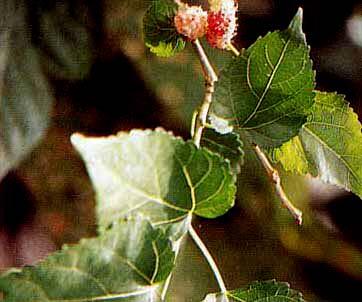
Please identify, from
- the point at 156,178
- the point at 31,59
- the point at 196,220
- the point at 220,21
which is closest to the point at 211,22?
the point at 220,21

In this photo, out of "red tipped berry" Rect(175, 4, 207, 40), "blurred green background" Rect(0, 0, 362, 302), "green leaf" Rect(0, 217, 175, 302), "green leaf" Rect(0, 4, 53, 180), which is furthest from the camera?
"blurred green background" Rect(0, 0, 362, 302)

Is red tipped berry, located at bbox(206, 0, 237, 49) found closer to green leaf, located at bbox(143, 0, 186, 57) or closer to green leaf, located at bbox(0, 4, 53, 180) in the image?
green leaf, located at bbox(143, 0, 186, 57)

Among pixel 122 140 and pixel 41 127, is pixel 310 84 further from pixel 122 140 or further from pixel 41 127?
pixel 41 127

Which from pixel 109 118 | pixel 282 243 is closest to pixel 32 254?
pixel 109 118

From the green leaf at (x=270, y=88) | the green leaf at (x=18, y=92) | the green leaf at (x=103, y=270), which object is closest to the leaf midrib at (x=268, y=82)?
the green leaf at (x=270, y=88)

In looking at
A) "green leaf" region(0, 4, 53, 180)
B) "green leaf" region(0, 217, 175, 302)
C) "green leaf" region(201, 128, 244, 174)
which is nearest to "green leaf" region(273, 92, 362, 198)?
"green leaf" region(201, 128, 244, 174)

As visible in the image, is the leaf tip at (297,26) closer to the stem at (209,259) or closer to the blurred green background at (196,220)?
the stem at (209,259)
